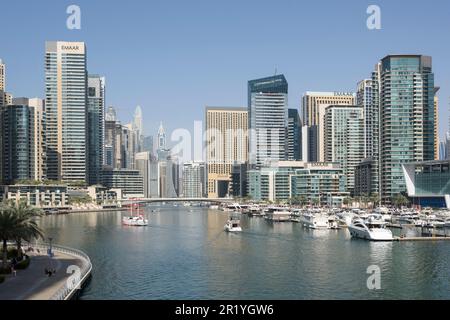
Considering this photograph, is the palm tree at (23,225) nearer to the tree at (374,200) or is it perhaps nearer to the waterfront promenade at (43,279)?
the waterfront promenade at (43,279)

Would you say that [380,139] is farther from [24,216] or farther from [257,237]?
[24,216]

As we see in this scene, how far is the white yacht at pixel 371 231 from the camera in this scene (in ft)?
262

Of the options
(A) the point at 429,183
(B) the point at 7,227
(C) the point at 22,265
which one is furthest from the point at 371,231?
(A) the point at 429,183

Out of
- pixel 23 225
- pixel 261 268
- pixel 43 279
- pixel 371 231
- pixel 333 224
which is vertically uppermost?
pixel 23 225

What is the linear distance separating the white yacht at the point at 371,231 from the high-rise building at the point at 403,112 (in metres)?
102

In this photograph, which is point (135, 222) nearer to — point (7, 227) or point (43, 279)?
point (7, 227)

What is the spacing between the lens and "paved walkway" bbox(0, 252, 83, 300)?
108 feet

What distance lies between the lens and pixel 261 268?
173 feet

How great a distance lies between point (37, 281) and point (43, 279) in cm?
89

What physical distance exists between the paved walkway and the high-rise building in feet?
499

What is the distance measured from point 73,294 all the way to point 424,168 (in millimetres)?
149478

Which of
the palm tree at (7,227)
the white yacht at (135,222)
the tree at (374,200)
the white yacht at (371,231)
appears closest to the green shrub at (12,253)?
the palm tree at (7,227)

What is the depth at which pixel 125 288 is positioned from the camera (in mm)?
42406
